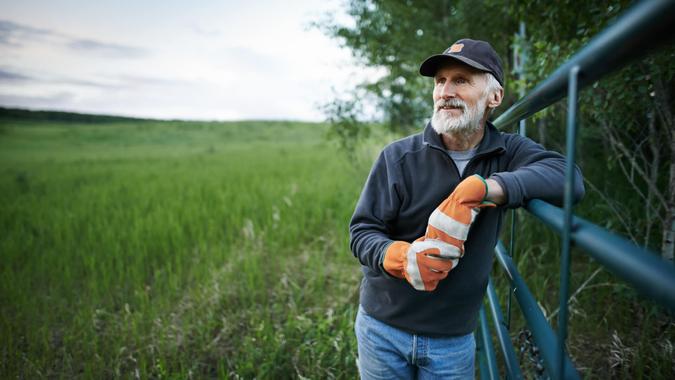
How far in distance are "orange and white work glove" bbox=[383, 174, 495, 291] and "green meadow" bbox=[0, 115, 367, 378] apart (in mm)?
1371

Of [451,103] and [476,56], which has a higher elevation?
[476,56]

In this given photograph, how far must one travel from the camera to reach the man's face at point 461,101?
1.35 meters

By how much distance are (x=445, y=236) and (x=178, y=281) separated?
2.94 metres

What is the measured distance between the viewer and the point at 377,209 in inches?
56.1

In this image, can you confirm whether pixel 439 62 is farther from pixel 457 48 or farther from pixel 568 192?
pixel 568 192

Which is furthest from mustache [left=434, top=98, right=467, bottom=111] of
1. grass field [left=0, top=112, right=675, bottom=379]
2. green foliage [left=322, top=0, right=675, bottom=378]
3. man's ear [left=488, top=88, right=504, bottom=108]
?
grass field [left=0, top=112, right=675, bottom=379]

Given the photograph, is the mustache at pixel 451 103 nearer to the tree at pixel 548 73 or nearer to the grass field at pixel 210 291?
the tree at pixel 548 73

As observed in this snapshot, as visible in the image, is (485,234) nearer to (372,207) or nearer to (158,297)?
(372,207)

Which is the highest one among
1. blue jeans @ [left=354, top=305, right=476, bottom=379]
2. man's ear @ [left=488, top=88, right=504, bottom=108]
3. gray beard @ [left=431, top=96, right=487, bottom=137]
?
man's ear @ [left=488, top=88, right=504, bottom=108]

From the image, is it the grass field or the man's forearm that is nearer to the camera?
the man's forearm

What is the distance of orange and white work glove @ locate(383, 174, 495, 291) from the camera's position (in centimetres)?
105

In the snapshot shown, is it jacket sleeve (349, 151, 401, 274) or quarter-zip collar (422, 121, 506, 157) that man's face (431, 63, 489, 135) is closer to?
quarter-zip collar (422, 121, 506, 157)

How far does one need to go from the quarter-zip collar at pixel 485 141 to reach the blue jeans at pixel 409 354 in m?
0.67


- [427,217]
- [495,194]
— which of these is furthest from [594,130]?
[495,194]
